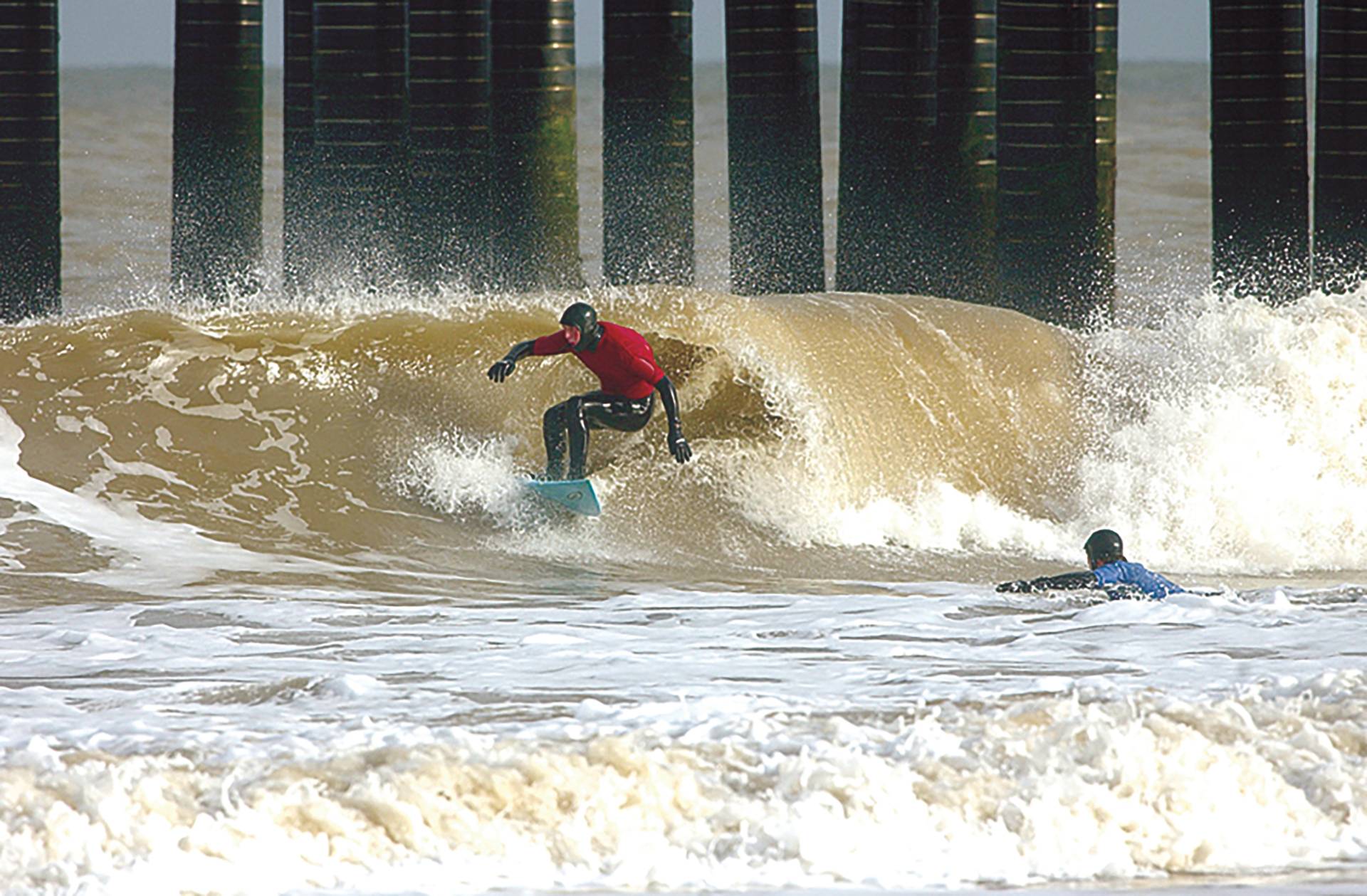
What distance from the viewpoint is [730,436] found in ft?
48.1

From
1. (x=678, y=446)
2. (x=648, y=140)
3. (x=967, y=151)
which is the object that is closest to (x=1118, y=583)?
(x=678, y=446)

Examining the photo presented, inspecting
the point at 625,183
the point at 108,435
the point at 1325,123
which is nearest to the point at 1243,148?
the point at 1325,123

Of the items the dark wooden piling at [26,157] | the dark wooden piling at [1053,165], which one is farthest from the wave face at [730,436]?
the dark wooden piling at [26,157]

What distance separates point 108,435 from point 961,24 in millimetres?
11086

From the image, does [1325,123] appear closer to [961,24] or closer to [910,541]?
[961,24]

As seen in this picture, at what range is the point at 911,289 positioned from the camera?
20312 millimetres

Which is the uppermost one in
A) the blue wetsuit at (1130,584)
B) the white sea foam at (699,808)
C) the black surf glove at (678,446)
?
the black surf glove at (678,446)

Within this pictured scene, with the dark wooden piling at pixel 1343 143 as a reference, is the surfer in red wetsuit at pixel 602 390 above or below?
below

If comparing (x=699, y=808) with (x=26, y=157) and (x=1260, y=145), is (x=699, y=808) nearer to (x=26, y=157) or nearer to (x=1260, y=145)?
(x=1260, y=145)

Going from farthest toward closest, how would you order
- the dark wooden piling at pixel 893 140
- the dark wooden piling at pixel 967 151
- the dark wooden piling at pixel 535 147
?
the dark wooden piling at pixel 893 140
the dark wooden piling at pixel 967 151
the dark wooden piling at pixel 535 147

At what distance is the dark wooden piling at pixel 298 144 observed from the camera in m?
21.5

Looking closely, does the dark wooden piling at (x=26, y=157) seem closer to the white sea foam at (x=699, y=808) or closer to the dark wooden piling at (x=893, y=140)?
the dark wooden piling at (x=893, y=140)

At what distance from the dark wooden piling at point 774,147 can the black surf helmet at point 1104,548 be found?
10.3 meters

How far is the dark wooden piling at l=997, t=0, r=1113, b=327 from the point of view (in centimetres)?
1858
